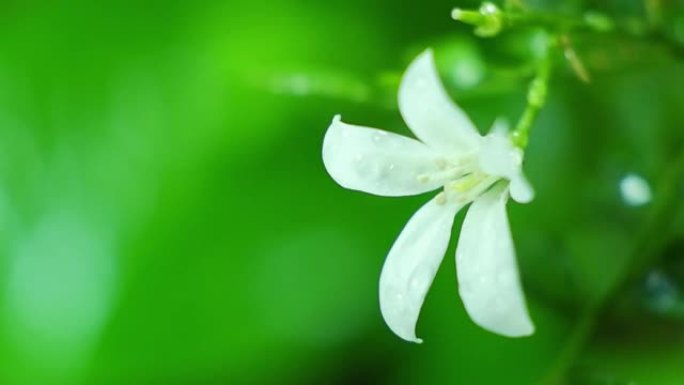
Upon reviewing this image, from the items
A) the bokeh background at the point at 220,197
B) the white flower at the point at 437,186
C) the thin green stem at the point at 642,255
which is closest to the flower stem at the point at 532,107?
the white flower at the point at 437,186

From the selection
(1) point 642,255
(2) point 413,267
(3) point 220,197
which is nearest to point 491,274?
(2) point 413,267

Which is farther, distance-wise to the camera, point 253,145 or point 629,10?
point 253,145

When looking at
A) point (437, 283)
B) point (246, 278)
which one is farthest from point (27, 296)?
point (437, 283)

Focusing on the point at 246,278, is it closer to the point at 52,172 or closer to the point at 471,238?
the point at 52,172

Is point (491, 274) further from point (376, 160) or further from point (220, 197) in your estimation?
point (220, 197)

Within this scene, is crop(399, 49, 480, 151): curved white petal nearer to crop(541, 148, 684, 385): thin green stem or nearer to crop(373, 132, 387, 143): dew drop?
crop(373, 132, 387, 143): dew drop

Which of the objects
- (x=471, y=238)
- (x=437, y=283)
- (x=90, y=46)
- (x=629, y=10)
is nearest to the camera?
(x=471, y=238)

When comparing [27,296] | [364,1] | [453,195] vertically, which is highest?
[364,1]
